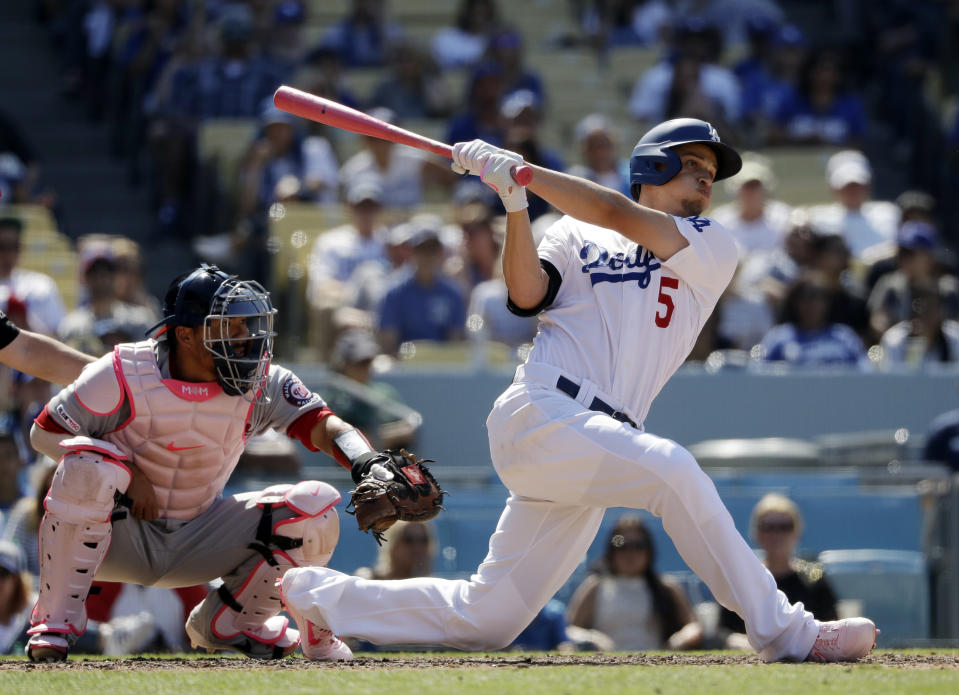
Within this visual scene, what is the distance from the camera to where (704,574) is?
172 inches

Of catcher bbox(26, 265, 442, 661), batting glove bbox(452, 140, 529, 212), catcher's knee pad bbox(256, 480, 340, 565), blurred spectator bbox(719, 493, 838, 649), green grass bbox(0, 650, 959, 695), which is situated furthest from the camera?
blurred spectator bbox(719, 493, 838, 649)

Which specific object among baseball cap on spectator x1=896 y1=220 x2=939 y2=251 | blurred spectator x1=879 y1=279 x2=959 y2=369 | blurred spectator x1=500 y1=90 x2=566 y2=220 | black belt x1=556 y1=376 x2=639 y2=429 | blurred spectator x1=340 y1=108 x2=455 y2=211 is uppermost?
blurred spectator x1=500 y1=90 x2=566 y2=220

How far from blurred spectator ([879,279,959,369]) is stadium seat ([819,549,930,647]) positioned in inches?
87.7

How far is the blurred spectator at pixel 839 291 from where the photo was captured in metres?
9.54

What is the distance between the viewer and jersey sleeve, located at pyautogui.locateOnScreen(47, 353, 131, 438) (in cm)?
474

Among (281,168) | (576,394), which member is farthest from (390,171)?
(576,394)

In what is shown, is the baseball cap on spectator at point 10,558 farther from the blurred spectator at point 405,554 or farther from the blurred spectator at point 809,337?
the blurred spectator at point 809,337

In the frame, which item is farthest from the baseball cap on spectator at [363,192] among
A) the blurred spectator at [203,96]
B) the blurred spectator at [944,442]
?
the blurred spectator at [944,442]

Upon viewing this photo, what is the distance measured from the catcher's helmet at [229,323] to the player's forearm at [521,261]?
0.88 metres

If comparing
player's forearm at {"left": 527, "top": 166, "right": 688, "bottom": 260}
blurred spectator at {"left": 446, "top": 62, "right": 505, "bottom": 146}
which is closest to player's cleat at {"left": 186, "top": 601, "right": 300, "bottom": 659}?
player's forearm at {"left": 527, "top": 166, "right": 688, "bottom": 260}

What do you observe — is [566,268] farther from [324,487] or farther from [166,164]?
[166,164]

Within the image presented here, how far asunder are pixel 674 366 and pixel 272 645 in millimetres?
1709

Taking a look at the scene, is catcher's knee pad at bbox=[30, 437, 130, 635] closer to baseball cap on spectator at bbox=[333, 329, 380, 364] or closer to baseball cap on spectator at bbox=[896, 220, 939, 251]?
baseball cap on spectator at bbox=[333, 329, 380, 364]

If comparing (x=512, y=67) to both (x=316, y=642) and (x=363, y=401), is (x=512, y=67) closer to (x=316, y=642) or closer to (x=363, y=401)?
(x=363, y=401)
